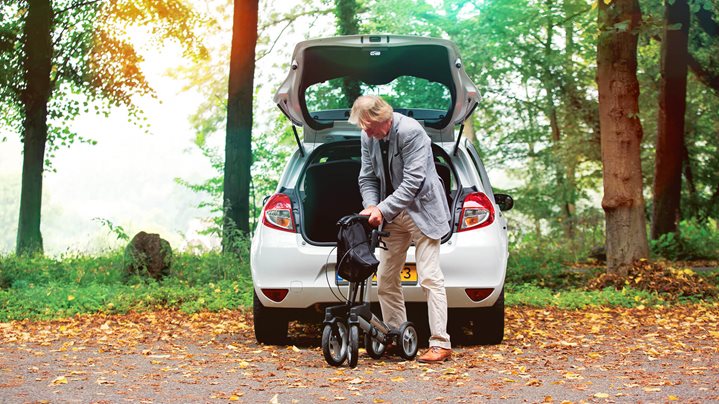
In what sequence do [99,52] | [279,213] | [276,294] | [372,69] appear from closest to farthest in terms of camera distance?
[276,294], [279,213], [372,69], [99,52]

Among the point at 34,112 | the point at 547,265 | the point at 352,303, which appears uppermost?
the point at 34,112

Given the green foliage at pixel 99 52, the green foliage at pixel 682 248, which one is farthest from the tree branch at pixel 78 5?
the green foliage at pixel 682 248

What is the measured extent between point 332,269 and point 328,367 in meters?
0.83

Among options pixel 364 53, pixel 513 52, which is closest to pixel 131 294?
pixel 364 53

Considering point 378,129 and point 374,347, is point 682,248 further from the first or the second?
point 378,129

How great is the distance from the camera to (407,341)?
21.9 feet

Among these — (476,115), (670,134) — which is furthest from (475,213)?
(476,115)

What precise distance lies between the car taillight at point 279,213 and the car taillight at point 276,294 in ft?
1.53

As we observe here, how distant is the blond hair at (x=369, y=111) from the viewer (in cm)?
633

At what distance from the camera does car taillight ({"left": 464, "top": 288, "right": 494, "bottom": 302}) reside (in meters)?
6.98

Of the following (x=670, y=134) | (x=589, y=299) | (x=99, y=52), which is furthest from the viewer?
(x=99, y=52)

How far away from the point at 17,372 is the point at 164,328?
2695 mm

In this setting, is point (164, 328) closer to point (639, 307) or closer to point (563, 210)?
point (639, 307)

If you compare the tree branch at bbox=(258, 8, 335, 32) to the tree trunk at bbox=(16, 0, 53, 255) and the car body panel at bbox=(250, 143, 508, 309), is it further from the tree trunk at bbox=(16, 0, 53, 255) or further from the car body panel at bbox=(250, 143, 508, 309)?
the car body panel at bbox=(250, 143, 508, 309)
